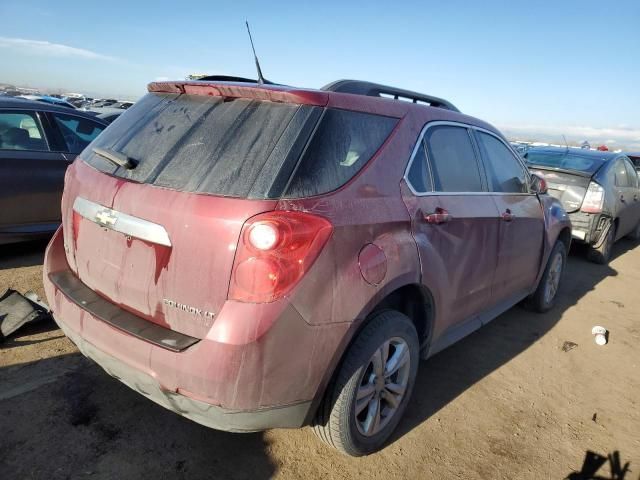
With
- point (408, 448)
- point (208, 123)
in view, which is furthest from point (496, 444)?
point (208, 123)

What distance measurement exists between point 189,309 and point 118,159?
0.86m

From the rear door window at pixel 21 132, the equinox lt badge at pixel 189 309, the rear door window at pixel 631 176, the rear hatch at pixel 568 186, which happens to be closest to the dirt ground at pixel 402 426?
the equinox lt badge at pixel 189 309

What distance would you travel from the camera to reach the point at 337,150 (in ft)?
6.97

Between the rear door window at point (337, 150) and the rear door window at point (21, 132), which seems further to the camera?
the rear door window at point (21, 132)

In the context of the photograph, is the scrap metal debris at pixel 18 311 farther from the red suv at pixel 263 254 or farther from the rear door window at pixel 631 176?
the rear door window at pixel 631 176

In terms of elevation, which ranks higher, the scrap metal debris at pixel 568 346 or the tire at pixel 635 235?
the scrap metal debris at pixel 568 346

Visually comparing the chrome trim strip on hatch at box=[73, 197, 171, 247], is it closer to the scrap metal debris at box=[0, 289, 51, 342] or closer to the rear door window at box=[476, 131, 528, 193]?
the scrap metal debris at box=[0, 289, 51, 342]

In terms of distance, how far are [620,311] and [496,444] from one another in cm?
329

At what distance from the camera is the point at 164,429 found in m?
2.50

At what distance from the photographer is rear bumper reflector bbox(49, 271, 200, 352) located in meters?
1.90

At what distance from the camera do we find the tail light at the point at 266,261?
5.90 ft

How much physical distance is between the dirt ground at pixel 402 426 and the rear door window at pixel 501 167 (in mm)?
1330

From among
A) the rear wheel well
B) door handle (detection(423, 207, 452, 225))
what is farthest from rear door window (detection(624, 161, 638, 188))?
the rear wheel well

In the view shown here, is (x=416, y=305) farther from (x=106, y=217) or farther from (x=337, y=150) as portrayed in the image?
(x=106, y=217)
